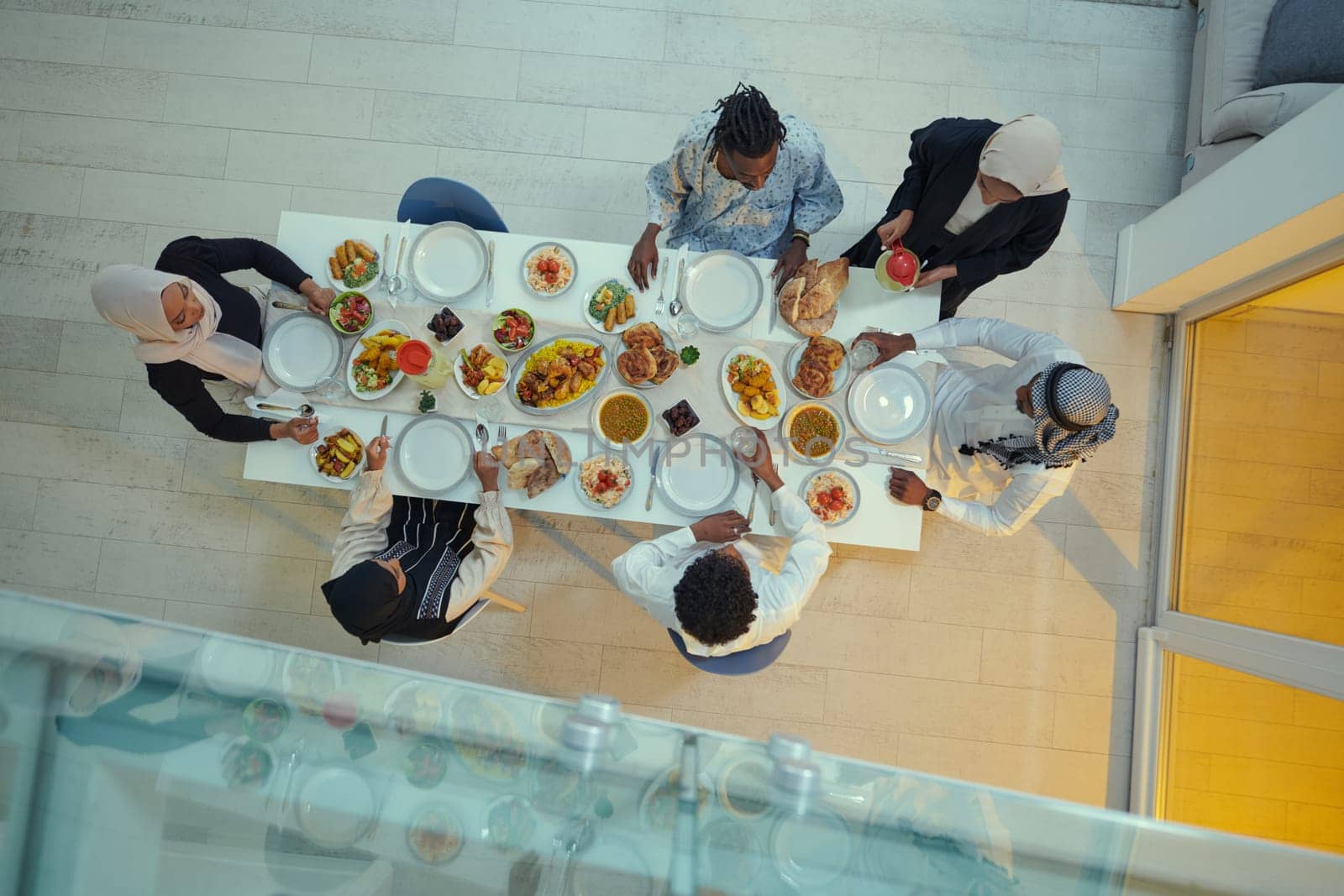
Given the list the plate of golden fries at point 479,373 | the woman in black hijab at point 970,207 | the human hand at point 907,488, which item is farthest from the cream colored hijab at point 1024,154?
the plate of golden fries at point 479,373

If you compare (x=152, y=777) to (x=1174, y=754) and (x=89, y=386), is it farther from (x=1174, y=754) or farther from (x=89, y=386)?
(x=1174, y=754)

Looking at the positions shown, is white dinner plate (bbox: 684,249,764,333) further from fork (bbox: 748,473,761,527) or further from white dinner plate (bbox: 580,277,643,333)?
fork (bbox: 748,473,761,527)

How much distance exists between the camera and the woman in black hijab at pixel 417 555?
2.54m

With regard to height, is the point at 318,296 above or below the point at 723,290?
below

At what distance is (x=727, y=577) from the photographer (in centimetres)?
227

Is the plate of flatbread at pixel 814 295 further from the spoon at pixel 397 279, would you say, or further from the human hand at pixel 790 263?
the spoon at pixel 397 279

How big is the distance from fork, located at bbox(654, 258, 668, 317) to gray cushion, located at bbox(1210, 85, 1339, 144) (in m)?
2.63

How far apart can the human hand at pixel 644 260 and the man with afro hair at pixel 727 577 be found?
726 mm

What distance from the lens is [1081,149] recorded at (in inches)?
147

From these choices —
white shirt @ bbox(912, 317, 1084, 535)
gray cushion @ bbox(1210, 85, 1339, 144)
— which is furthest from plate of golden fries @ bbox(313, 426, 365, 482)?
gray cushion @ bbox(1210, 85, 1339, 144)

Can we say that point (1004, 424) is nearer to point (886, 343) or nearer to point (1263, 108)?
point (886, 343)

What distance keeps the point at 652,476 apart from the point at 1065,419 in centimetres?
135

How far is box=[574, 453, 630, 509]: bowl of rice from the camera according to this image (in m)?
2.57

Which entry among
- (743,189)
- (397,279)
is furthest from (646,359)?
(397,279)
